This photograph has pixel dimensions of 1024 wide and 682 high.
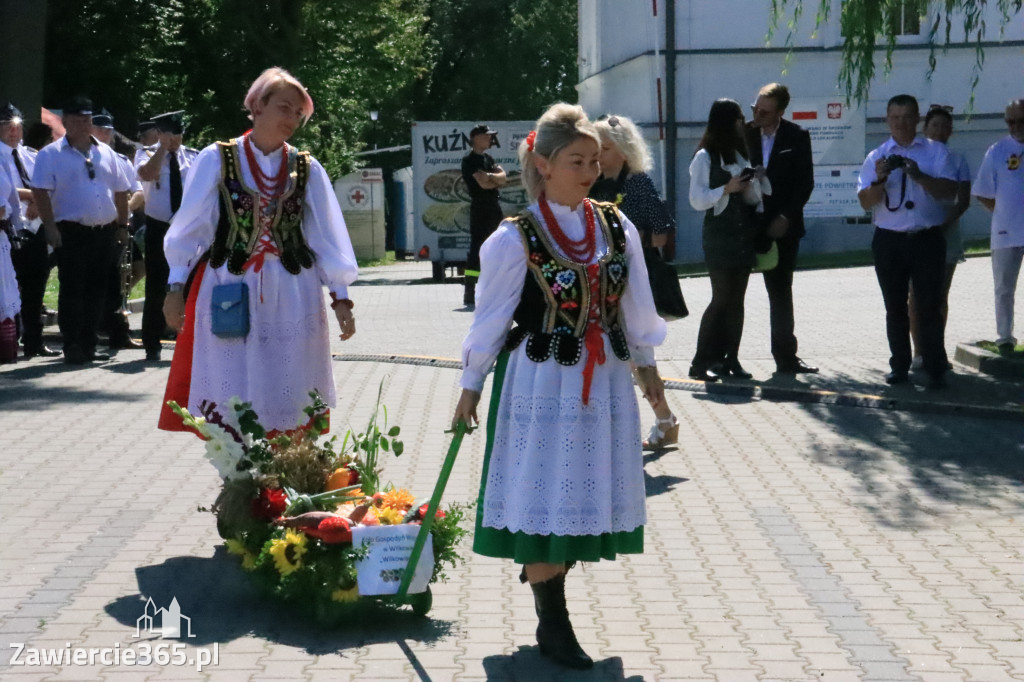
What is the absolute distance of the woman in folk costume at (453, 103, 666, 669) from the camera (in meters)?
5.04

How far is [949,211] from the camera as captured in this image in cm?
1090

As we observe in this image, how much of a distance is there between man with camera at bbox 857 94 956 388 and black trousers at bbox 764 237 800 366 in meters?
0.71

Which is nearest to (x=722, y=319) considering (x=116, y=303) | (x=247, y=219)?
(x=247, y=219)

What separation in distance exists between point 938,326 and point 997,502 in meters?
3.30

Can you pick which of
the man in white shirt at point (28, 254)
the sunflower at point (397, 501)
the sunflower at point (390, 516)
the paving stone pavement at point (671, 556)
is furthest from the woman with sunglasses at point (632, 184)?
the man in white shirt at point (28, 254)

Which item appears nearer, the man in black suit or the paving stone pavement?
the paving stone pavement

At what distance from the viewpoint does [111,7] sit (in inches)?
1224

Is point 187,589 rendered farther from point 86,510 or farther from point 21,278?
point 21,278

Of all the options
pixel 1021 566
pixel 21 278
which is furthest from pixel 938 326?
pixel 21 278

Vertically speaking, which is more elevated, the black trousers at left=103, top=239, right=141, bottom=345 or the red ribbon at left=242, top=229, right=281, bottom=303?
the red ribbon at left=242, top=229, right=281, bottom=303

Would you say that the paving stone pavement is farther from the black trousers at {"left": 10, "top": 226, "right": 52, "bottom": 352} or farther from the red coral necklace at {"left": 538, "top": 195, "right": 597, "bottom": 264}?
the black trousers at {"left": 10, "top": 226, "right": 52, "bottom": 352}

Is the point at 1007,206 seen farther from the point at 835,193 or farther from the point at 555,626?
the point at 835,193

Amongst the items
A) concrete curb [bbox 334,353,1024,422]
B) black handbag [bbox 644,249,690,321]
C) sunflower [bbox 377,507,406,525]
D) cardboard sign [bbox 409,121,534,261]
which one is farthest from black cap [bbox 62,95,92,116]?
cardboard sign [bbox 409,121,534,261]

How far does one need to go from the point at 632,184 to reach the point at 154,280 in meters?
6.05
